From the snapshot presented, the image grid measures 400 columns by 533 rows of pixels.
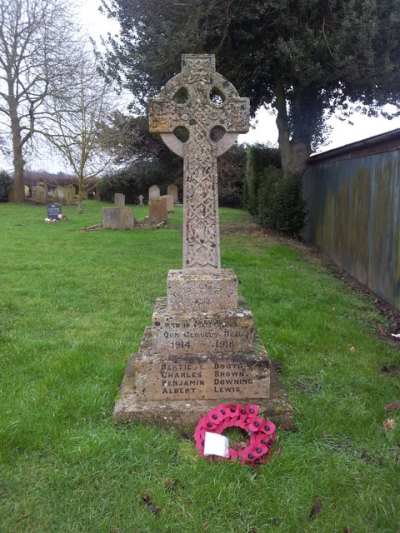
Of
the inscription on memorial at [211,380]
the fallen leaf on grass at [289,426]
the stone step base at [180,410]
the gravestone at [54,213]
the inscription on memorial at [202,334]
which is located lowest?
the fallen leaf on grass at [289,426]

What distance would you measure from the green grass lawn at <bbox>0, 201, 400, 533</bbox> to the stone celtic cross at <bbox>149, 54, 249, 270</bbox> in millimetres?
1436

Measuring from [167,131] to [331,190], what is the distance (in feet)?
27.7

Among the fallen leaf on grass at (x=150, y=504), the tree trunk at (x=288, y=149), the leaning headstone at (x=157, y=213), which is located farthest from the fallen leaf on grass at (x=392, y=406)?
the leaning headstone at (x=157, y=213)

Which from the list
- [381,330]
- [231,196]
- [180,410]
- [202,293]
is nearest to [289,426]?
[180,410]

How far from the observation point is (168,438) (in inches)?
120

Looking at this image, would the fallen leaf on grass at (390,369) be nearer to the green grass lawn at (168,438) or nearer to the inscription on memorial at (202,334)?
the green grass lawn at (168,438)

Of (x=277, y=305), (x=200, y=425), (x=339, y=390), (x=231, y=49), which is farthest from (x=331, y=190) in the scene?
(x=200, y=425)

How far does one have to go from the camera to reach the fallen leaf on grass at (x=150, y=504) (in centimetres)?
241

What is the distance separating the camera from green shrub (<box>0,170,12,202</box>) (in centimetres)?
2978

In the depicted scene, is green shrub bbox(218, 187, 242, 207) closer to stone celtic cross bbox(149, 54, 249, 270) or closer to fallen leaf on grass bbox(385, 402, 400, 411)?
stone celtic cross bbox(149, 54, 249, 270)

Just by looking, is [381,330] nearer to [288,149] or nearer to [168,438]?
[168,438]

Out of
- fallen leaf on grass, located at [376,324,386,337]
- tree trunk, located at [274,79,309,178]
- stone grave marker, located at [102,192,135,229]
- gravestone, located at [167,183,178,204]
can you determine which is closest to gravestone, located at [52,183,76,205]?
gravestone, located at [167,183,178,204]

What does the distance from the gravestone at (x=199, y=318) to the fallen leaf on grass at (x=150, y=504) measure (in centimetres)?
74

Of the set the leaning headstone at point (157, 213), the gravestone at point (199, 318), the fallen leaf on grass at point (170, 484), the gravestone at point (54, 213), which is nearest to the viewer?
the fallen leaf on grass at point (170, 484)
